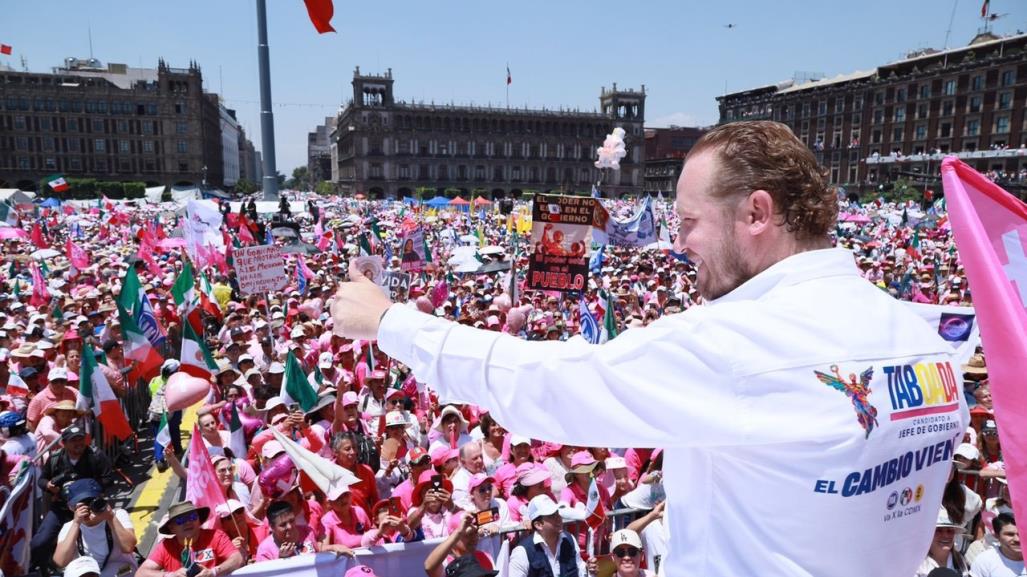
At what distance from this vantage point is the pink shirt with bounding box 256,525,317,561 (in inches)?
177

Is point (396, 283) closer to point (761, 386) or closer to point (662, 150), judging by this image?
point (761, 386)

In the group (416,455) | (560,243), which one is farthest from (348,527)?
(560,243)

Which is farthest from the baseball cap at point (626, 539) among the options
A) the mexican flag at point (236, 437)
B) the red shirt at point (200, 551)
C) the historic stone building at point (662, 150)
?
the historic stone building at point (662, 150)

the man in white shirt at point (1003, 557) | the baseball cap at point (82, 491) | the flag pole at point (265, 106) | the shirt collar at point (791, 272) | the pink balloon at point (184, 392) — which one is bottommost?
the man in white shirt at point (1003, 557)

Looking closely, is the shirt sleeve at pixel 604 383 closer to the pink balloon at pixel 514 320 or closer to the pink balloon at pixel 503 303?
the pink balloon at pixel 514 320

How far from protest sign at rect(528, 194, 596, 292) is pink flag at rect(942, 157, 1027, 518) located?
8188 mm

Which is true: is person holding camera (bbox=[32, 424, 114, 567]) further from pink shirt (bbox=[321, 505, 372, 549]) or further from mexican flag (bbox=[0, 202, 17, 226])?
mexican flag (bbox=[0, 202, 17, 226])

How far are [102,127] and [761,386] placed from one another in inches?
4046

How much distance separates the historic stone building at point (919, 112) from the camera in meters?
63.3

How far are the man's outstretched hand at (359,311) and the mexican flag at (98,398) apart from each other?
6.75 metres

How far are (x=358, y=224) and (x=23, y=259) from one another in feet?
56.8

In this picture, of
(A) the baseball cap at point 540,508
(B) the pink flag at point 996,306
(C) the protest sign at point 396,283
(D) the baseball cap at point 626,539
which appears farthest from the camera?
(C) the protest sign at point 396,283

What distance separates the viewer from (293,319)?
12258mm

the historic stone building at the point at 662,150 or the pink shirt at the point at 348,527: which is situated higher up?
the historic stone building at the point at 662,150
